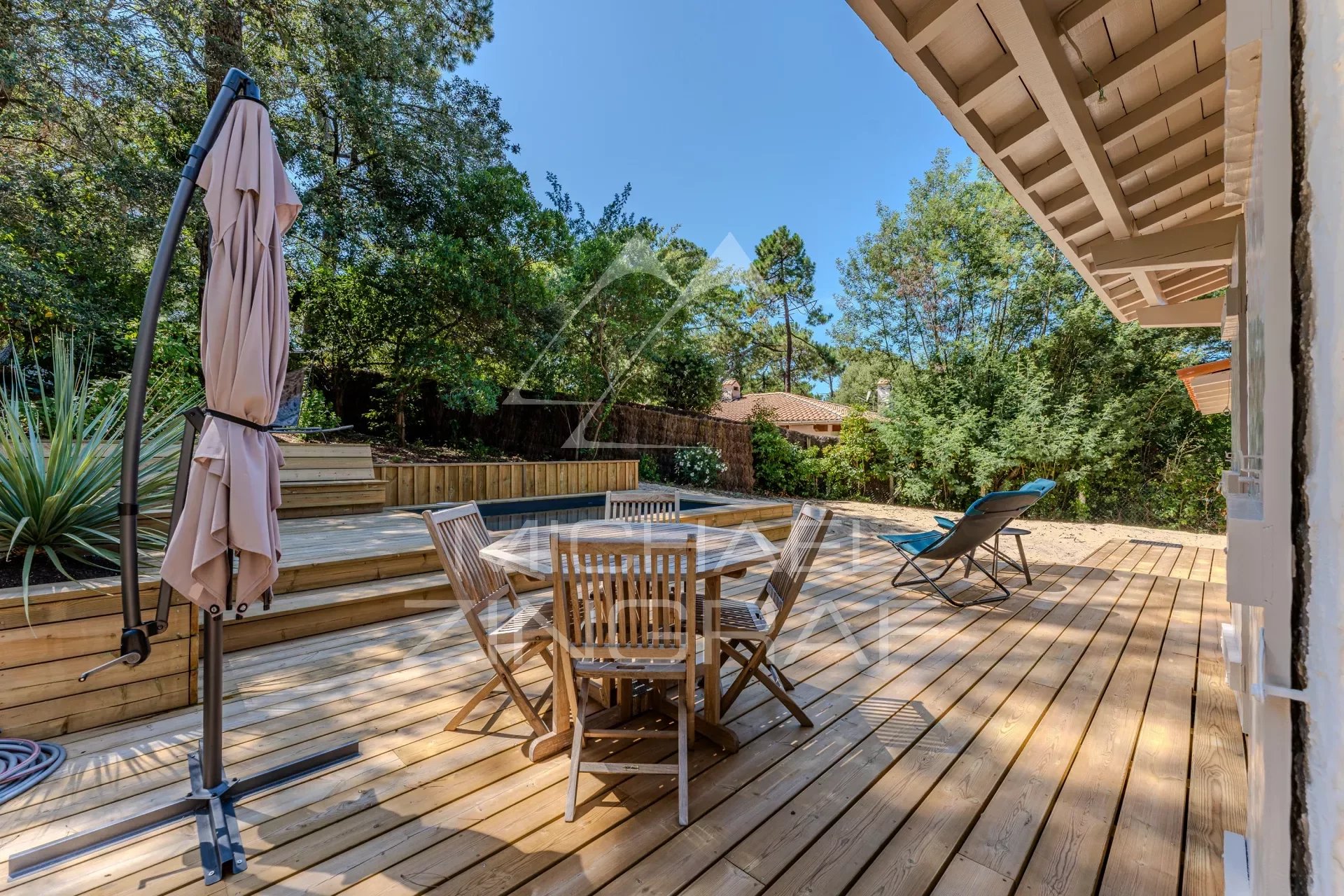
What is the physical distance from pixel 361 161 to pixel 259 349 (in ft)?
23.9

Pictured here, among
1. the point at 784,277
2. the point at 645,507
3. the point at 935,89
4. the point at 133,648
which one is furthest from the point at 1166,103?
the point at 784,277

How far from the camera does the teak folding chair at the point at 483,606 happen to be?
209cm

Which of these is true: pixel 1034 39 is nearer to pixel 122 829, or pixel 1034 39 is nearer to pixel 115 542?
pixel 122 829

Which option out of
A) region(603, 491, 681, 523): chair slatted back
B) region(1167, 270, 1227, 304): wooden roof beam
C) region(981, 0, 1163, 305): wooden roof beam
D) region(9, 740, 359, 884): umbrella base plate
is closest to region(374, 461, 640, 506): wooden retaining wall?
region(603, 491, 681, 523): chair slatted back

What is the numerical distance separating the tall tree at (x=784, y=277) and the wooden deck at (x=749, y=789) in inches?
785

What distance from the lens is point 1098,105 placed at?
215 cm

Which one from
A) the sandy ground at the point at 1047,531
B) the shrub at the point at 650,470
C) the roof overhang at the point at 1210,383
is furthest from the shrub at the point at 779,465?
the roof overhang at the point at 1210,383

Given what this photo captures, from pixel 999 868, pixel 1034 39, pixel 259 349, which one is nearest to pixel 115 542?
pixel 259 349

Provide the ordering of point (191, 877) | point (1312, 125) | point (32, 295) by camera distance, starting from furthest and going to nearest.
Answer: point (32, 295) < point (191, 877) < point (1312, 125)

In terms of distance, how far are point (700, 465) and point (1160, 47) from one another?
917cm

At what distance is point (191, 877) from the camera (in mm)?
1528

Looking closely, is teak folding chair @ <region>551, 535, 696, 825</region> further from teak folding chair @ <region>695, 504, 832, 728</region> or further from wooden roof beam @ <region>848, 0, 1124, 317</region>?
wooden roof beam @ <region>848, 0, 1124, 317</region>

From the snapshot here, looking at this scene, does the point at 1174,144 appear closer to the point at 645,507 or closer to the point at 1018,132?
the point at 1018,132

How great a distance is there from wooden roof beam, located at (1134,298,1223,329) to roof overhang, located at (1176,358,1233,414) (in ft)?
1.11
